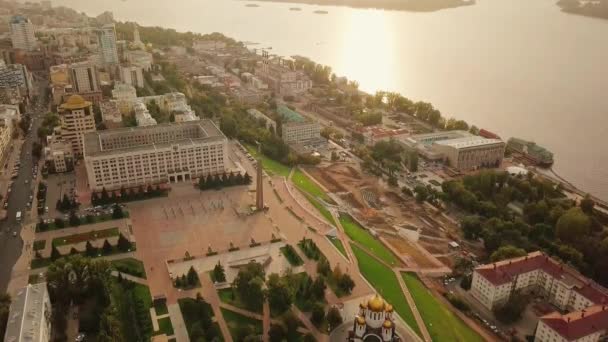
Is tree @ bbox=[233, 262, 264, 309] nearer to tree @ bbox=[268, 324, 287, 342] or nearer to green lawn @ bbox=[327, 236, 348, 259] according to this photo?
tree @ bbox=[268, 324, 287, 342]

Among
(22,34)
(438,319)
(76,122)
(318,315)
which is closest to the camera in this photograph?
(318,315)

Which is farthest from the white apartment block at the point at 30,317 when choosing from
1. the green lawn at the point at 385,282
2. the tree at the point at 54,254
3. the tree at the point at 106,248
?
the green lawn at the point at 385,282

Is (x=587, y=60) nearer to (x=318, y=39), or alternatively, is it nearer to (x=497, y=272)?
(x=318, y=39)

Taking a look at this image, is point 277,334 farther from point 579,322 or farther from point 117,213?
point 117,213

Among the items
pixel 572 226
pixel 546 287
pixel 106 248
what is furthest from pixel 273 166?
pixel 546 287

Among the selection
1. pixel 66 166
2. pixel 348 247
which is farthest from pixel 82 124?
pixel 348 247

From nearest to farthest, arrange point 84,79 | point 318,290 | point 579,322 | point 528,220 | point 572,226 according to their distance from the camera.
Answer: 1. point 579,322
2. point 318,290
3. point 572,226
4. point 528,220
5. point 84,79
